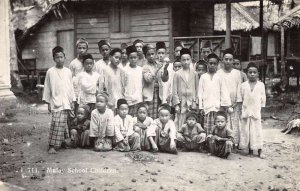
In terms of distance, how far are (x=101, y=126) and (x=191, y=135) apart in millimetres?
1520

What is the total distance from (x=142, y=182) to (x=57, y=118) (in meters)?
2.19

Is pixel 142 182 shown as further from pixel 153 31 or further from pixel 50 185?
pixel 153 31

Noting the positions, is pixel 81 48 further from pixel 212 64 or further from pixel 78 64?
pixel 212 64

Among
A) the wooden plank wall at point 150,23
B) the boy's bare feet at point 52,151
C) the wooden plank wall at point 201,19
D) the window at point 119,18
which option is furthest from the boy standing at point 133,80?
the wooden plank wall at point 201,19

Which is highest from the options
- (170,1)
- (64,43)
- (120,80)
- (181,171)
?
(170,1)

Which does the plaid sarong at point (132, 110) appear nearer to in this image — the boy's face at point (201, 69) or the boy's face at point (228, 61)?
the boy's face at point (201, 69)

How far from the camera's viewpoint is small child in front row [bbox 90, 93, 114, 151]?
6.79m

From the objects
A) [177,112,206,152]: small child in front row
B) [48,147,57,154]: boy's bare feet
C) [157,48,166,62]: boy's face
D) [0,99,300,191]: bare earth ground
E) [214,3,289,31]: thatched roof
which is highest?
[214,3,289,31]: thatched roof

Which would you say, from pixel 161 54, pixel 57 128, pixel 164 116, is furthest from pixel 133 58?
pixel 57 128

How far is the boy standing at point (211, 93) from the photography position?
23.1ft

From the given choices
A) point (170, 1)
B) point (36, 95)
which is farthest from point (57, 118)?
point (36, 95)

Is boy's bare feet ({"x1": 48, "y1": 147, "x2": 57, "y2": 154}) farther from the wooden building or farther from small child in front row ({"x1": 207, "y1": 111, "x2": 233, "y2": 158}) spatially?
the wooden building

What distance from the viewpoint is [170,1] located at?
13.8 metres

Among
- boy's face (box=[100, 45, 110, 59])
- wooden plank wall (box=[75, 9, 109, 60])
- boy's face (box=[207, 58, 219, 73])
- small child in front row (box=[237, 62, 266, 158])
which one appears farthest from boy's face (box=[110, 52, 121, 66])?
wooden plank wall (box=[75, 9, 109, 60])
